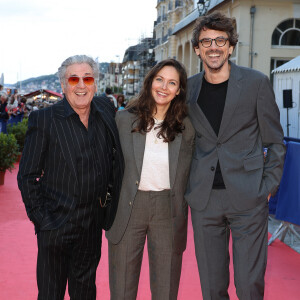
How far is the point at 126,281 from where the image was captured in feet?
11.4

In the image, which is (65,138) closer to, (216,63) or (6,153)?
(216,63)

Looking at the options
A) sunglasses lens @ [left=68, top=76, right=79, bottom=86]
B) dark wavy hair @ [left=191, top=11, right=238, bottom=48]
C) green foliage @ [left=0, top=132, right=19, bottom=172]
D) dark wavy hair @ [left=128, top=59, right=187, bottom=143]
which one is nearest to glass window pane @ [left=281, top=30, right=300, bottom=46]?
green foliage @ [left=0, top=132, right=19, bottom=172]

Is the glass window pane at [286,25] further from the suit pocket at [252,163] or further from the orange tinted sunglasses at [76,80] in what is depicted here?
the orange tinted sunglasses at [76,80]

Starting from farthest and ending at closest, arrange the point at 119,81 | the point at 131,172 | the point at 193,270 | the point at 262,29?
the point at 119,81, the point at 262,29, the point at 193,270, the point at 131,172

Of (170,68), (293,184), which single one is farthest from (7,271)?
(293,184)

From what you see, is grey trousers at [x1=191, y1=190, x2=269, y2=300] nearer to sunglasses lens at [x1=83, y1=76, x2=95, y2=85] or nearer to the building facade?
sunglasses lens at [x1=83, y1=76, x2=95, y2=85]

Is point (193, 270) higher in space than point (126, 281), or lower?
lower

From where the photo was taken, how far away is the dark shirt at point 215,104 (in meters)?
3.47

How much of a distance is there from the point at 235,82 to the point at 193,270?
256 centimetres

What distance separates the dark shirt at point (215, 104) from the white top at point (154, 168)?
1.20 feet

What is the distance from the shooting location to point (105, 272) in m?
5.21

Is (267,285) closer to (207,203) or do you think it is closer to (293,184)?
(293,184)

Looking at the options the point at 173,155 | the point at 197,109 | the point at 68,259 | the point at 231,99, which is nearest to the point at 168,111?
the point at 197,109

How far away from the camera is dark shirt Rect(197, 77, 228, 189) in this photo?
3.47m
